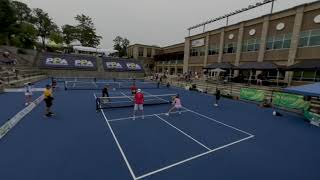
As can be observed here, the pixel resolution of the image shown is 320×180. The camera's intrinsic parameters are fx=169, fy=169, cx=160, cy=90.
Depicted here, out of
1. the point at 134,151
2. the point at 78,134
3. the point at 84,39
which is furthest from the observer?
the point at 84,39

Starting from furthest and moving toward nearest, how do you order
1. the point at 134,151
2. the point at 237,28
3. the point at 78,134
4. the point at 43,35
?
the point at 43,35, the point at 237,28, the point at 78,134, the point at 134,151

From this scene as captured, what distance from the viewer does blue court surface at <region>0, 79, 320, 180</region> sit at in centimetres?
513

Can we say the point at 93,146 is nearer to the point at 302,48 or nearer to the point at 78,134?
the point at 78,134

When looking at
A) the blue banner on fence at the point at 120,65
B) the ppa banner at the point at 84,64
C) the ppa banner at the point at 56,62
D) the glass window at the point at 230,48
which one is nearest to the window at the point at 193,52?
the glass window at the point at 230,48

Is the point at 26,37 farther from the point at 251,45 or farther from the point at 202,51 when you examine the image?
the point at 251,45

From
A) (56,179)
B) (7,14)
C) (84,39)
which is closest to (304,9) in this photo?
(56,179)

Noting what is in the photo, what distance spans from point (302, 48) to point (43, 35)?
66.4m

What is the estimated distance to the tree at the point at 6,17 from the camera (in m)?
33.5

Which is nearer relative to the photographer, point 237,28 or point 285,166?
point 285,166

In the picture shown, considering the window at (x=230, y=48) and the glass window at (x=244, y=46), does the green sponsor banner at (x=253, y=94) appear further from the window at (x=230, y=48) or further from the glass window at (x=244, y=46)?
the window at (x=230, y=48)

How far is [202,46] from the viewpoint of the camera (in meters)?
42.6

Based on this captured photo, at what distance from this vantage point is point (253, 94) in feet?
59.6

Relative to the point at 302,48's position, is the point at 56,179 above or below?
below

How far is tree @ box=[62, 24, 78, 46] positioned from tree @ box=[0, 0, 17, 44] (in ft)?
78.8
